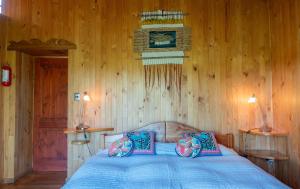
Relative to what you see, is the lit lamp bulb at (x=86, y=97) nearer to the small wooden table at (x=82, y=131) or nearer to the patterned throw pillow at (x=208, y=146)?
the small wooden table at (x=82, y=131)

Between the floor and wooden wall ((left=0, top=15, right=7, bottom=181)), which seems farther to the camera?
wooden wall ((left=0, top=15, right=7, bottom=181))

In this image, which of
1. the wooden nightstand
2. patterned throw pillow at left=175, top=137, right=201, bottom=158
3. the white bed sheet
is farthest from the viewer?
the wooden nightstand

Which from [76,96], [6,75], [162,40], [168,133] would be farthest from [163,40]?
[6,75]

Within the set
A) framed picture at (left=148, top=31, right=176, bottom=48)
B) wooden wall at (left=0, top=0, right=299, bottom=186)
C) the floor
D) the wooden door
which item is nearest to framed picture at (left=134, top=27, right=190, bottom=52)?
framed picture at (left=148, top=31, right=176, bottom=48)

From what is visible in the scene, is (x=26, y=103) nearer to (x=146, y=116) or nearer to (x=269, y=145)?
(x=146, y=116)

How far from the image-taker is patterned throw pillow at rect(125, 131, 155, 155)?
2.73 metres

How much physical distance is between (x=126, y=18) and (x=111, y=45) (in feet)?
1.58

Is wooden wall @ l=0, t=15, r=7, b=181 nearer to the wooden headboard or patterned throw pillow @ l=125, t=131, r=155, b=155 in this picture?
the wooden headboard

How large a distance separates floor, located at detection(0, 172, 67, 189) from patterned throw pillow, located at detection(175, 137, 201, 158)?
188 cm

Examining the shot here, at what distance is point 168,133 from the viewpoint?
3.25 metres

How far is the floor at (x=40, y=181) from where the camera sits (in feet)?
10.5

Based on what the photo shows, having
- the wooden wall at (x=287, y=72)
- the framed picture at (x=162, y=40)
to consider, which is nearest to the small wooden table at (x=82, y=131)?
the framed picture at (x=162, y=40)

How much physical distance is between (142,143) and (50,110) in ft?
7.52

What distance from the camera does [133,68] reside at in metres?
3.40
